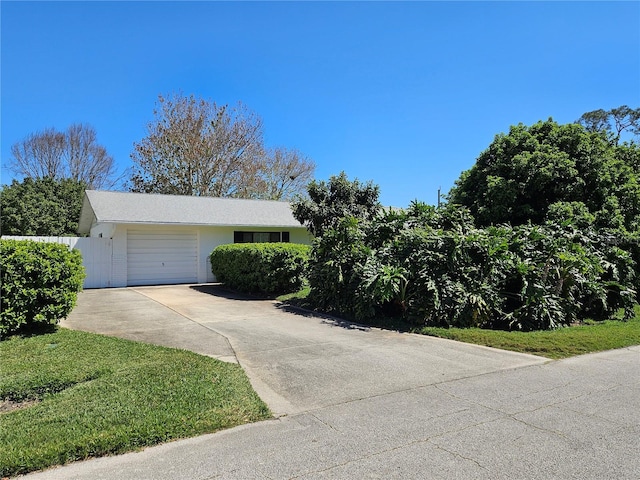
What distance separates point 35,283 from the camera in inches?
A: 281

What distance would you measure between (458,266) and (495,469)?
19.7 ft

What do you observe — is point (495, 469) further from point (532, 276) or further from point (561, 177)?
point (561, 177)

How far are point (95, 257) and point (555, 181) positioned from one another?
50.8 ft

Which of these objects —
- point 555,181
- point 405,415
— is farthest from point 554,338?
point 555,181

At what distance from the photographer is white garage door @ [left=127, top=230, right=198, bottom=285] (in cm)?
1656

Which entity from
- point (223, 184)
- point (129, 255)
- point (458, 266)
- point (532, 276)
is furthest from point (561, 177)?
point (223, 184)

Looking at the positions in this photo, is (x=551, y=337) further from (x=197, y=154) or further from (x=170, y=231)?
(x=197, y=154)

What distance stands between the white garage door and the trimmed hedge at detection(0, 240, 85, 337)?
29.9 feet

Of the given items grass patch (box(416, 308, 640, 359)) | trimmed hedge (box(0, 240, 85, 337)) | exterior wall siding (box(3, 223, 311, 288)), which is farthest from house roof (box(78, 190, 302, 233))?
grass patch (box(416, 308, 640, 359))

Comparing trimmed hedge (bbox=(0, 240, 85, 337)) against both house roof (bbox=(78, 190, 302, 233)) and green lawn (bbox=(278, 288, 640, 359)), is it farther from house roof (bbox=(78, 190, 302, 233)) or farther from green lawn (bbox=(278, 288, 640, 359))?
house roof (bbox=(78, 190, 302, 233))

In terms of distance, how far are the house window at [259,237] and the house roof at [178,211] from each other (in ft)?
1.94

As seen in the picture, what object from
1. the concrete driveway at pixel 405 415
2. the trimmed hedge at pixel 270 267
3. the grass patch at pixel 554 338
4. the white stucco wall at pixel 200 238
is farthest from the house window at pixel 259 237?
the grass patch at pixel 554 338

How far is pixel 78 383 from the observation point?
16.2 feet

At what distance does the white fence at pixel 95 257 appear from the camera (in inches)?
618
